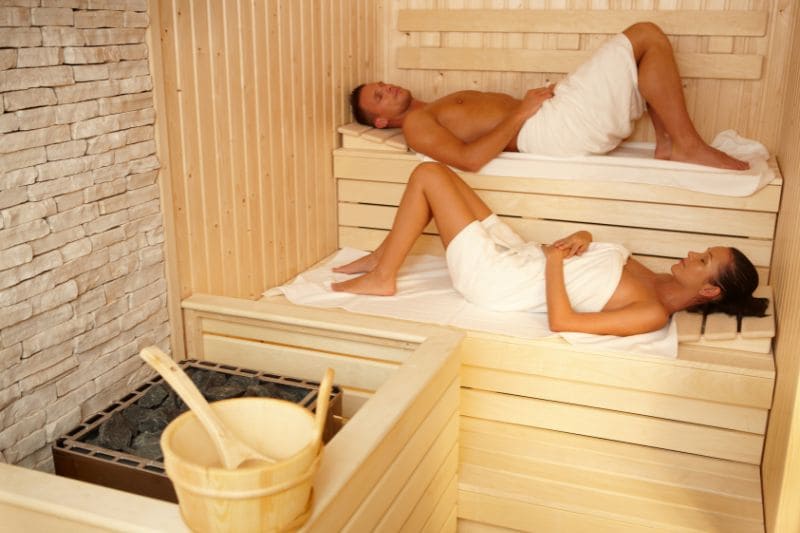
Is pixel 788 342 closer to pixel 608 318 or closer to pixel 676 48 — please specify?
pixel 608 318

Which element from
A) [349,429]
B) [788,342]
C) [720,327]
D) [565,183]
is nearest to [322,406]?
[349,429]

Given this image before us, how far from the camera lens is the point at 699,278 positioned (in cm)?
265

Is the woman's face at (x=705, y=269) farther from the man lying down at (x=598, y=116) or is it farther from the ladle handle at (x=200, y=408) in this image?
the ladle handle at (x=200, y=408)

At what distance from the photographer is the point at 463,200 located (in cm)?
289

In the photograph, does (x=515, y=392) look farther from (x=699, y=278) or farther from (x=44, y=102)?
(x=44, y=102)

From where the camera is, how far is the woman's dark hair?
8.54 ft

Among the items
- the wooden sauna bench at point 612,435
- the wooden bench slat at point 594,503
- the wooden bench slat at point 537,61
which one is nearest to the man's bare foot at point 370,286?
the wooden sauna bench at point 612,435

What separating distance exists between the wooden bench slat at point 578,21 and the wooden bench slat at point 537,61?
91 millimetres

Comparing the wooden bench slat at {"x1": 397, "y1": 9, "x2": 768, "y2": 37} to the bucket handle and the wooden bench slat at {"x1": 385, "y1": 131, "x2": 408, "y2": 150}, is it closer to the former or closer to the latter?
the wooden bench slat at {"x1": 385, "y1": 131, "x2": 408, "y2": 150}

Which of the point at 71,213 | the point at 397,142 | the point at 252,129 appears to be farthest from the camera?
the point at 397,142

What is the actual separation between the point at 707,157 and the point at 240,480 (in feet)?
7.86

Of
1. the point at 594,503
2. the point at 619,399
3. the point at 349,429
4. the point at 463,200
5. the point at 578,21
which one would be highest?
the point at 578,21

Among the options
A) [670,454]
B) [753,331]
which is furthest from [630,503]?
[753,331]

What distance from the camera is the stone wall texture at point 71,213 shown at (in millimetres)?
1807
